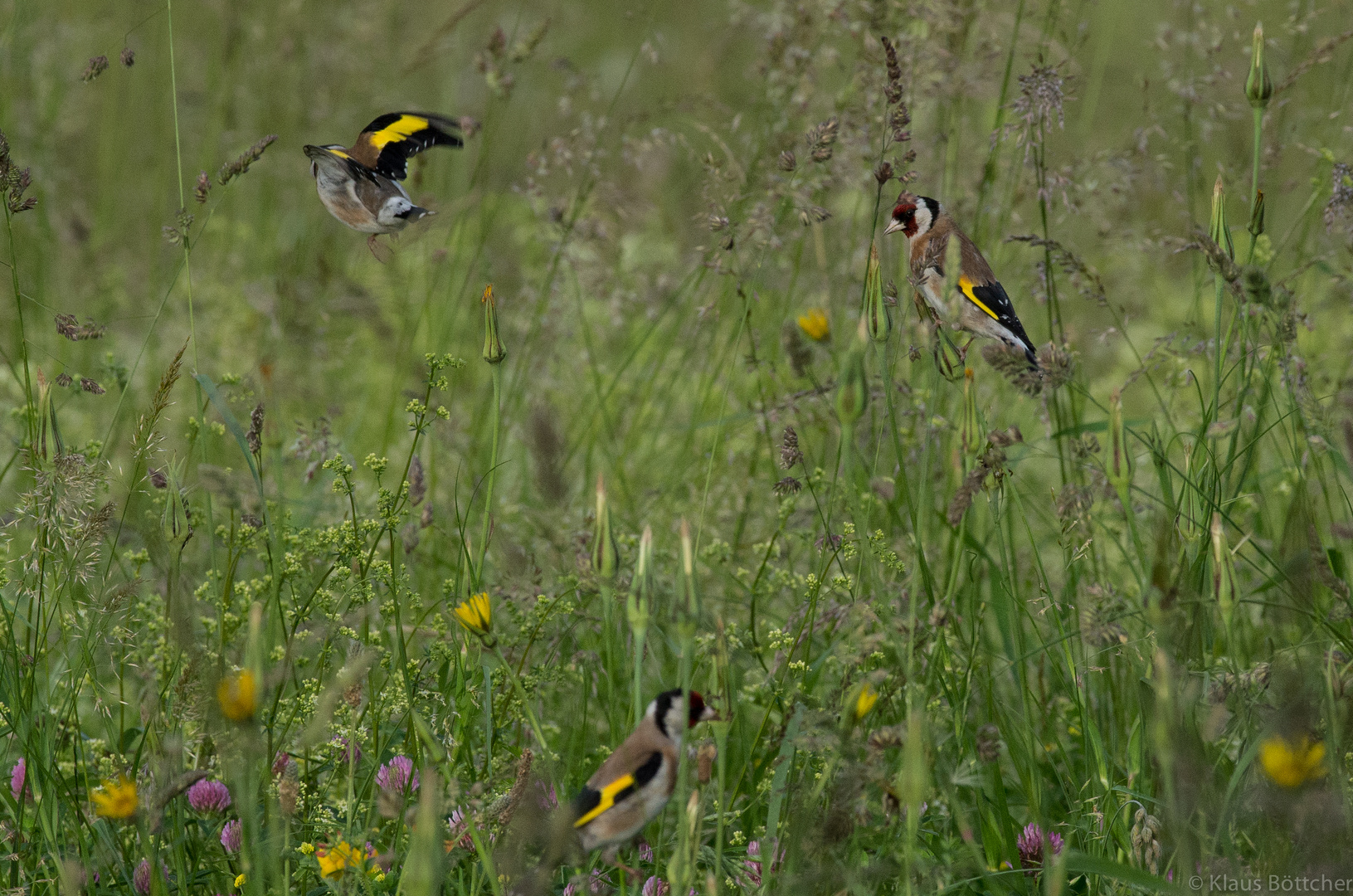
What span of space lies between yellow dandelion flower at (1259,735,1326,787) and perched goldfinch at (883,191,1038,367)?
1110mm

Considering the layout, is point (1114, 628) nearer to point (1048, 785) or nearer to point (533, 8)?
point (1048, 785)

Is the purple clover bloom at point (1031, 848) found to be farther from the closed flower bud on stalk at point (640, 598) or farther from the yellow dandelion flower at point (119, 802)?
the yellow dandelion flower at point (119, 802)

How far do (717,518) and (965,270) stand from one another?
115 centimetres

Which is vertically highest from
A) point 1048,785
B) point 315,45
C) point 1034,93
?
point 315,45

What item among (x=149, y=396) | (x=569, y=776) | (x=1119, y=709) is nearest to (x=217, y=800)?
(x=569, y=776)

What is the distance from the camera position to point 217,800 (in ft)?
7.26

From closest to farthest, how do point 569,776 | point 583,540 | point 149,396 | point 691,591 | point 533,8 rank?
point 691,591
point 569,776
point 583,540
point 149,396
point 533,8

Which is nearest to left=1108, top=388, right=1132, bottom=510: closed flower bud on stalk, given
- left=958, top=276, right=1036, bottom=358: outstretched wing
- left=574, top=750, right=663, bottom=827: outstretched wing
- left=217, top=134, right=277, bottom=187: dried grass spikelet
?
left=574, top=750, right=663, bottom=827: outstretched wing

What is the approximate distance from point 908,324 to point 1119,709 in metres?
0.92

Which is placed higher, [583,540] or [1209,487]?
[583,540]

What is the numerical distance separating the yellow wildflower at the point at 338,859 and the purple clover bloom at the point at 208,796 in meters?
0.24

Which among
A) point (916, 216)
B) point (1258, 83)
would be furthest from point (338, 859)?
point (916, 216)

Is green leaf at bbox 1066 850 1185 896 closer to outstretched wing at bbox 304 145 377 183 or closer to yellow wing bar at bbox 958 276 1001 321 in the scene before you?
yellow wing bar at bbox 958 276 1001 321

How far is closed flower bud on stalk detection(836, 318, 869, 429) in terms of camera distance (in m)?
1.82
